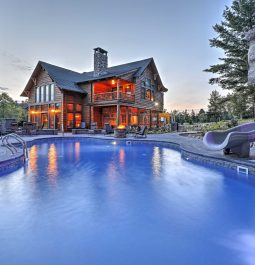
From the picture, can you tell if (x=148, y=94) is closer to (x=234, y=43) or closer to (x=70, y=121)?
(x=70, y=121)

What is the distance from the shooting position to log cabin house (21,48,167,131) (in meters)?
18.3

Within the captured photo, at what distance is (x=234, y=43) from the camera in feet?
49.0

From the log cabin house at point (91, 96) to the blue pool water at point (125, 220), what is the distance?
13226 mm

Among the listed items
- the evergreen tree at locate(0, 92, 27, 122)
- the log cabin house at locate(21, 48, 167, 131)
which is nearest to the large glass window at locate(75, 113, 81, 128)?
the log cabin house at locate(21, 48, 167, 131)

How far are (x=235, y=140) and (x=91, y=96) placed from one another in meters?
15.6

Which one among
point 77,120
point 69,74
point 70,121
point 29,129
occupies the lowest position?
point 29,129

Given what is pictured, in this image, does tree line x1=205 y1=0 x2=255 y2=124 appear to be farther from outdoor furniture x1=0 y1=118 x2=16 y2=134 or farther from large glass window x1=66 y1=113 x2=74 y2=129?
outdoor furniture x1=0 y1=118 x2=16 y2=134

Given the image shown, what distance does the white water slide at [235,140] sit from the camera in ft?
16.8

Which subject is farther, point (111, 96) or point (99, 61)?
point (99, 61)

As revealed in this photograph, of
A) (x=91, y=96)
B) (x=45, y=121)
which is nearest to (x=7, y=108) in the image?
(x=45, y=121)

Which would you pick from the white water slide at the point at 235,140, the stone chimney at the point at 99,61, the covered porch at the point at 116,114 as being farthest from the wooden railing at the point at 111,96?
the white water slide at the point at 235,140

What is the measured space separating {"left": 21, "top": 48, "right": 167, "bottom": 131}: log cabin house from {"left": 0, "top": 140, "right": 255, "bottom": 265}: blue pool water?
1323cm

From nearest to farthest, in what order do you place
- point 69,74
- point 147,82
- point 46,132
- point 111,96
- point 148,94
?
point 46,132
point 111,96
point 147,82
point 148,94
point 69,74

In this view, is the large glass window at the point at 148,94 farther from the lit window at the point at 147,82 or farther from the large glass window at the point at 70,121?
the large glass window at the point at 70,121
